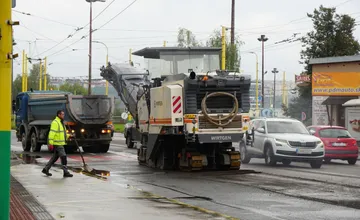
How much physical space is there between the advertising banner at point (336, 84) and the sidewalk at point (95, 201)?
95.0 feet

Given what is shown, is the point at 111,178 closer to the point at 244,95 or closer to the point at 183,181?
the point at 183,181

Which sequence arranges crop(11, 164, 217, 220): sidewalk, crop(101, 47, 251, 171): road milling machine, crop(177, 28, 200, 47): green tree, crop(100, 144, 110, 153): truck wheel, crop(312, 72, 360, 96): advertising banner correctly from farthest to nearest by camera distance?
1. crop(177, 28, 200, 47): green tree
2. crop(312, 72, 360, 96): advertising banner
3. crop(100, 144, 110, 153): truck wheel
4. crop(101, 47, 251, 171): road milling machine
5. crop(11, 164, 217, 220): sidewalk

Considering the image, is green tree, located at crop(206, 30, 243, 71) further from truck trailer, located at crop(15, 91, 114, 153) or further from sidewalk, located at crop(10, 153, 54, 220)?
sidewalk, located at crop(10, 153, 54, 220)

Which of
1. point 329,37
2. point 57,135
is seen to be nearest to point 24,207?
point 57,135

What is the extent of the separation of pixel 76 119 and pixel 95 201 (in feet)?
52.1

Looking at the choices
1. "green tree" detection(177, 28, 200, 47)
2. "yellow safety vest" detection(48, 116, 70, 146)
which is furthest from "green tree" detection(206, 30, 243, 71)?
"yellow safety vest" detection(48, 116, 70, 146)

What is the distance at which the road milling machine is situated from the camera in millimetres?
17844

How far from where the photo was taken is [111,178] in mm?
17031

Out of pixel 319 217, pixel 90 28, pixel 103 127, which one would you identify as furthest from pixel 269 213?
pixel 90 28

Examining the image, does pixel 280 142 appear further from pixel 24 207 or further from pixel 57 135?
pixel 24 207

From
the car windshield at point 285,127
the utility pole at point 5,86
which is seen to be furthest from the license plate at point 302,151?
the utility pole at point 5,86

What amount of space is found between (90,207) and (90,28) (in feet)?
155

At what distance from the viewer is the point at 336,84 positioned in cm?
4331

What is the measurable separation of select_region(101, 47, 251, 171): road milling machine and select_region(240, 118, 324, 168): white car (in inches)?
88.5
